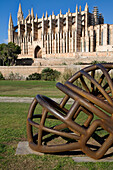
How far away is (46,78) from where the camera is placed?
A: 2948cm

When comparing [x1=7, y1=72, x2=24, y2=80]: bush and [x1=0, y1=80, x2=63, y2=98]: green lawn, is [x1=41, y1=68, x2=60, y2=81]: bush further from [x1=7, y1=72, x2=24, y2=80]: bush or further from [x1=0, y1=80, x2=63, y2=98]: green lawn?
[x1=0, y1=80, x2=63, y2=98]: green lawn

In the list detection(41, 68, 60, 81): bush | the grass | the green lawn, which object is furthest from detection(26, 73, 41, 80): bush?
the grass

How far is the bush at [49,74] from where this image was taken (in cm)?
2920

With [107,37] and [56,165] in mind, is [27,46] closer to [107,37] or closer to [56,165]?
[107,37]

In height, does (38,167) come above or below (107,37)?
below

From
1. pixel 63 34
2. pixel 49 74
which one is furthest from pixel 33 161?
pixel 63 34

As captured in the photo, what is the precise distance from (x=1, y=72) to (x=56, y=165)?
1246 inches

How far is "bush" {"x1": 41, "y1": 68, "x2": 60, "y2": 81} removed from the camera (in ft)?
95.8

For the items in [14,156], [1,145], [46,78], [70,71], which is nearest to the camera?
[14,156]

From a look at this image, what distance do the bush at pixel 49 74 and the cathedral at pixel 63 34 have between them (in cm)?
1126

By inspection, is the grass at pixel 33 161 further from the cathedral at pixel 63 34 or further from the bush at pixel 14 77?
the cathedral at pixel 63 34

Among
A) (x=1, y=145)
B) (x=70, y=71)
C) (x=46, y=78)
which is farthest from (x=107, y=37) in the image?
(x=1, y=145)

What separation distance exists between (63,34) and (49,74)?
22.8 metres

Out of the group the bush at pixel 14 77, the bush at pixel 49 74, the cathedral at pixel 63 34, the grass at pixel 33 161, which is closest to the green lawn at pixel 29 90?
the grass at pixel 33 161
